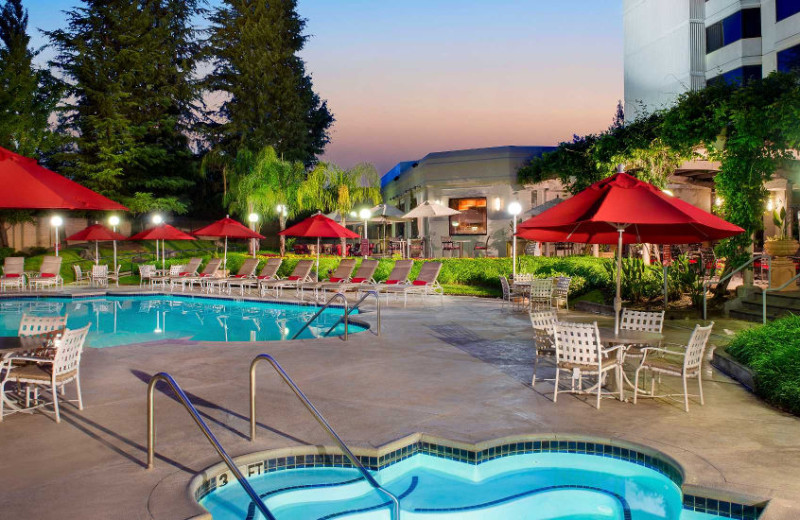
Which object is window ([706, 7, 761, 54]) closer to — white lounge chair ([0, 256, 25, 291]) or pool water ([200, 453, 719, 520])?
pool water ([200, 453, 719, 520])

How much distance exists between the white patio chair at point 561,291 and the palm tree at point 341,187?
561 inches

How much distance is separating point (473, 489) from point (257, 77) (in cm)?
3658

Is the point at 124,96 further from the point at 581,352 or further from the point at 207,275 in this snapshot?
the point at 581,352

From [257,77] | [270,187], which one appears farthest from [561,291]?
[257,77]

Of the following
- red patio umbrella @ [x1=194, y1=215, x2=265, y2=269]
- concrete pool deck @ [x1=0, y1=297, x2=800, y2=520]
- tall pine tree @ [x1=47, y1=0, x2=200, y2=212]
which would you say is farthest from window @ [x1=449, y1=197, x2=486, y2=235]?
concrete pool deck @ [x1=0, y1=297, x2=800, y2=520]

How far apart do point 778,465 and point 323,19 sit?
41.1 meters

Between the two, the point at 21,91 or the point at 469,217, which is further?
the point at 469,217

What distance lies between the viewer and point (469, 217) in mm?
27703

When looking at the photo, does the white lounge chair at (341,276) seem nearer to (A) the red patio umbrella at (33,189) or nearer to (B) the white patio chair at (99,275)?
(B) the white patio chair at (99,275)

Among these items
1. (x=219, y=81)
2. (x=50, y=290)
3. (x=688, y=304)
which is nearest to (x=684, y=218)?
(x=688, y=304)

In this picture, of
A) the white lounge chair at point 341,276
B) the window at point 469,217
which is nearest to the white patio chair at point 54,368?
the white lounge chair at point 341,276

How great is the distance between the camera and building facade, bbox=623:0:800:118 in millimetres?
23500

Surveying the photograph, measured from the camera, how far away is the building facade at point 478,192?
1025 inches

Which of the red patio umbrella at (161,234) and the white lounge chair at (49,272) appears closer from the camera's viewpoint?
the white lounge chair at (49,272)
